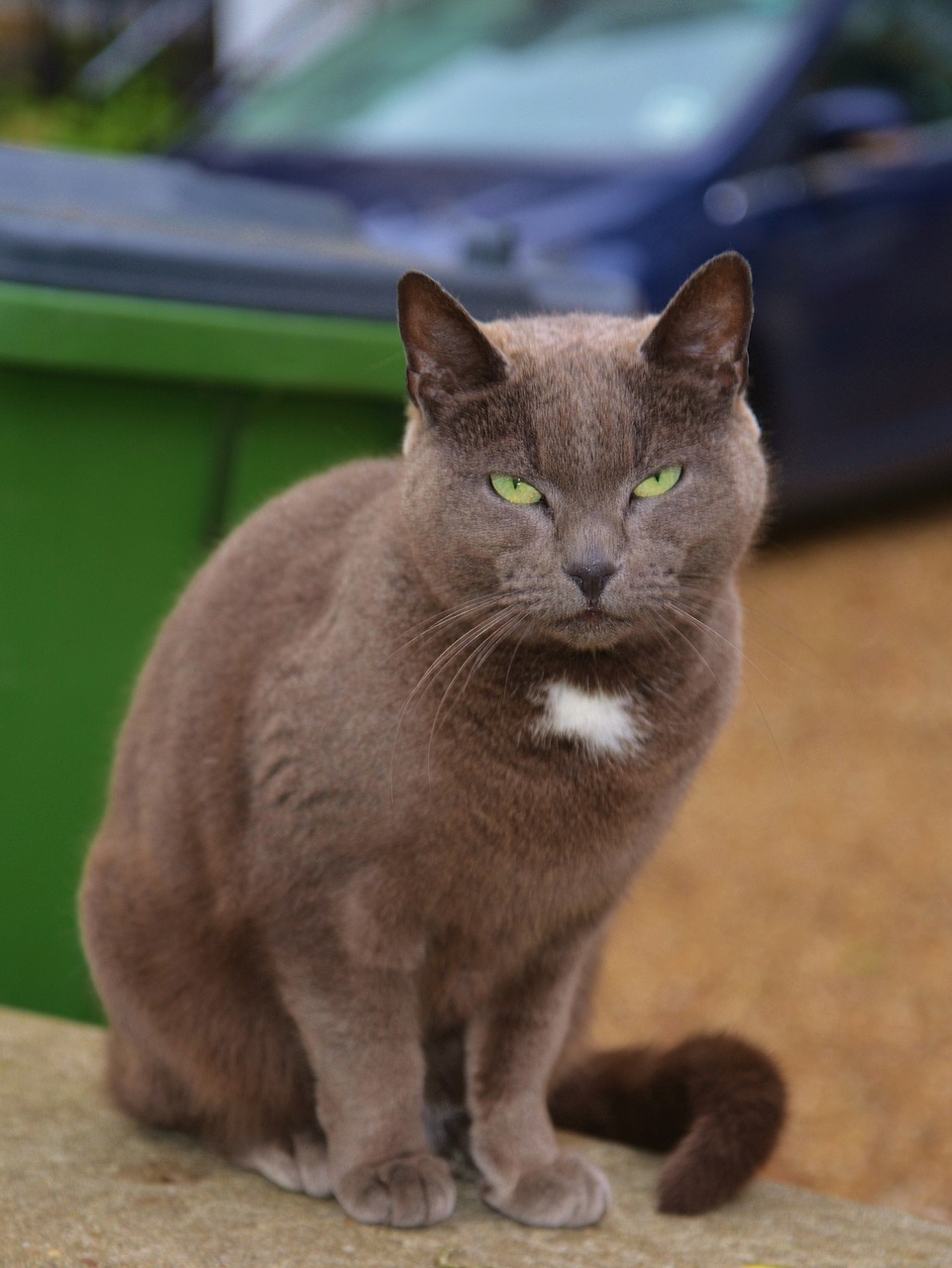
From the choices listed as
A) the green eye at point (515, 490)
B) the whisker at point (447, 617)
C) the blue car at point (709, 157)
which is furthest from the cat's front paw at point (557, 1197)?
the blue car at point (709, 157)

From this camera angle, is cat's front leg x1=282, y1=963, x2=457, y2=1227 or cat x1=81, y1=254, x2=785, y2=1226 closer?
cat x1=81, y1=254, x2=785, y2=1226

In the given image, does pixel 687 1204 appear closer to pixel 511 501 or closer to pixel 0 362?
pixel 511 501

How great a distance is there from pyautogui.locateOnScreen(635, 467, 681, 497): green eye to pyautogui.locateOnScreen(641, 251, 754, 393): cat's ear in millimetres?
118

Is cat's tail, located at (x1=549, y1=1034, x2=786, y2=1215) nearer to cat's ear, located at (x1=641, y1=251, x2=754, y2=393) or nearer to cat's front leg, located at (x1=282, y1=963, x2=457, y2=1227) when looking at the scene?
cat's front leg, located at (x1=282, y1=963, x2=457, y2=1227)

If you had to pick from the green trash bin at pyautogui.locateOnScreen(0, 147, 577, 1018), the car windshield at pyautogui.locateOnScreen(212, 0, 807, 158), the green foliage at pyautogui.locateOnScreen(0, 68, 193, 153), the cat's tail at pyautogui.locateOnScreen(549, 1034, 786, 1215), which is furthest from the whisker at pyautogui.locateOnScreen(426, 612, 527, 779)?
the green foliage at pyautogui.locateOnScreen(0, 68, 193, 153)

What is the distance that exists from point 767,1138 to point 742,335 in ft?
3.24

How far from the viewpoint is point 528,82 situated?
4750 millimetres

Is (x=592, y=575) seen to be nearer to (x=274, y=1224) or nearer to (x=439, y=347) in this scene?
(x=439, y=347)

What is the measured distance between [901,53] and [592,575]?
3938 mm

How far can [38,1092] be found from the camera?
6.91ft

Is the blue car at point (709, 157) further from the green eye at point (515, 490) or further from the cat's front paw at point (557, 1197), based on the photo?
the cat's front paw at point (557, 1197)

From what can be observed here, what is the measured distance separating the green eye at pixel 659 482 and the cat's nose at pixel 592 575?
4.5 inches

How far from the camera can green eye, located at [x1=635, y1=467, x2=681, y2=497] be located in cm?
170

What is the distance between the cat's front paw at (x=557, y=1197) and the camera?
1886mm
